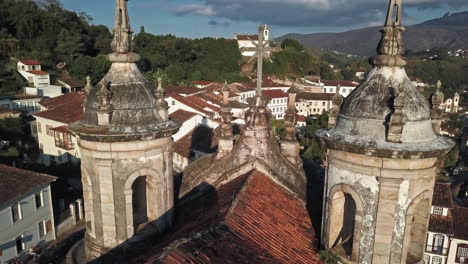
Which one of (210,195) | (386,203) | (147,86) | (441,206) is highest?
(147,86)

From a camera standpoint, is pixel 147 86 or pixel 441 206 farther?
pixel 441 206

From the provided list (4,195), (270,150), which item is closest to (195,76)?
(4,195)

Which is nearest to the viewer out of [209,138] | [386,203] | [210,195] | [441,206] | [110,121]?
[386,203]

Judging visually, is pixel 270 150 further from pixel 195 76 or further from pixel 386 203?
pixel 195 76

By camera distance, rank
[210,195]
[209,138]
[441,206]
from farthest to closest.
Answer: [209,138] < [441,206] < [210,195]

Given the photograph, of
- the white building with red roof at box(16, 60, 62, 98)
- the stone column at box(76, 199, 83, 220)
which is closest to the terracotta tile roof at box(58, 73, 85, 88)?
the white building with red roof at box(16, 60, 62, 98)

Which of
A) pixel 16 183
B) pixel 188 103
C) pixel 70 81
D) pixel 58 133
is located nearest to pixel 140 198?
pixel 16 183
